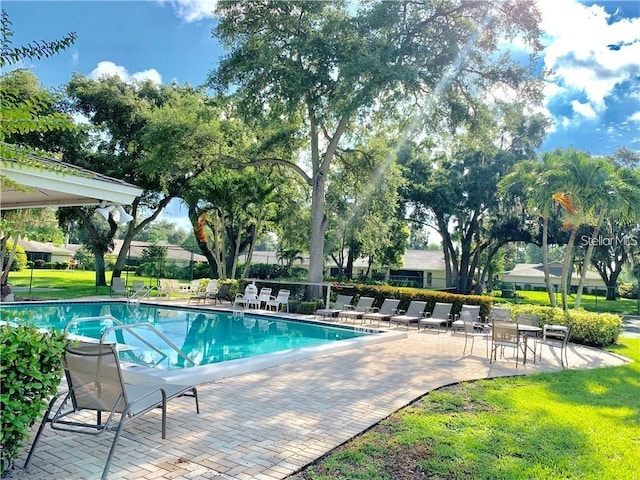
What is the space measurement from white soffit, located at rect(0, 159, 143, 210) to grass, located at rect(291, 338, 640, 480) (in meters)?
3.98

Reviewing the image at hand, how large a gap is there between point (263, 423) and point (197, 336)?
9.23 m

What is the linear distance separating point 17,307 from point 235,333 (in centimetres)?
966

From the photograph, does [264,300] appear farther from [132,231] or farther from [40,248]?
[40,248]

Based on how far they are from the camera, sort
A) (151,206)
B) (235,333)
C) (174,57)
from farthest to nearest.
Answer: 1. (151,206)
2. (235,333)
3. (174,57)

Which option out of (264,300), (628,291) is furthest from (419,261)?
(264,300)

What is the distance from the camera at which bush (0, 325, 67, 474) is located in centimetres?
321

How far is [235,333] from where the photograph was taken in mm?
14453

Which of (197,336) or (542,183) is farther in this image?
(542,183)

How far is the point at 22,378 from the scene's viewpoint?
3326 millimetres

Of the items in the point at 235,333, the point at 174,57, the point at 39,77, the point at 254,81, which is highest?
the point at 39,77

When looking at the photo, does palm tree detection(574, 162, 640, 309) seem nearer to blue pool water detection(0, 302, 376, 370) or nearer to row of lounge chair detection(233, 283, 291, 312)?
blue pool water detection(0, 302, 376, 370)

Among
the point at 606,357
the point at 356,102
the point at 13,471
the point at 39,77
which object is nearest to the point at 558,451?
the point at 13,471

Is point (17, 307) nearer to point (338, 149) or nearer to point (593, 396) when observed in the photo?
point (338, 149)

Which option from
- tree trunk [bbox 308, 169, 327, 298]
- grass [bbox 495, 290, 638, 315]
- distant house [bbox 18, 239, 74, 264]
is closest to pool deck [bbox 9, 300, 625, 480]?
tree trunk [bbox 308, 169, 327, 298]
